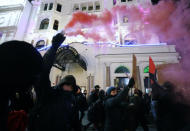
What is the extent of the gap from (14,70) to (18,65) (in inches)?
2.0

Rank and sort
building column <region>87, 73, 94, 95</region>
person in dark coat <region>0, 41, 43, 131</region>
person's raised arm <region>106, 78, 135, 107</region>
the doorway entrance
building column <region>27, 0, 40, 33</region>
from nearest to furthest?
1. person in dark coat <region>0, 41, 43, 131</region>
2. person's raised arm <region>106, 78, 135, 107</region>
3. the doorway entrance
4. building column <region>87, 73, 94, 95</region>
5. building column <region>27, 0, 40, 33</region>

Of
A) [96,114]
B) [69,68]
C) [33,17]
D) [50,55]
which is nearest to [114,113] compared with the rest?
[96,114]

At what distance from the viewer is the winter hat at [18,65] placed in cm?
83

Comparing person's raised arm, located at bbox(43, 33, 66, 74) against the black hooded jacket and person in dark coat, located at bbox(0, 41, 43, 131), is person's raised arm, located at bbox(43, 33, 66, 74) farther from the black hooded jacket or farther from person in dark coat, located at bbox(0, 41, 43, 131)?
person in dark coat, located at bbox(0, 41, 43, 131)

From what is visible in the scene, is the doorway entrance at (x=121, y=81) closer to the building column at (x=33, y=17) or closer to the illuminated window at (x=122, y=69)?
the illuminated window at (x=122, y=69)

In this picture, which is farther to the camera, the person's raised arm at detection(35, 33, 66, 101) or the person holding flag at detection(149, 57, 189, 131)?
the person holding flag at detection(149, 57, 189, 131)

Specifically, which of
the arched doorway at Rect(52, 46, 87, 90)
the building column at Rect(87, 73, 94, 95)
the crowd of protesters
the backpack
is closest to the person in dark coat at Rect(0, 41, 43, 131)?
the crowd of protesters

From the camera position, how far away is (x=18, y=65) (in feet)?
2.85

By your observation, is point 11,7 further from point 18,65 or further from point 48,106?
point 18,65

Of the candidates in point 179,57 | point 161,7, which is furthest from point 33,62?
point 179,57

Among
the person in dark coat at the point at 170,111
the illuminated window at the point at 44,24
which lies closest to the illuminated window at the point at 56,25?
the illuminated window at the point at 44,24

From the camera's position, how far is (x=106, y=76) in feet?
38.7

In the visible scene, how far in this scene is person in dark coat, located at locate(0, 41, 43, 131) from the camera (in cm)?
82

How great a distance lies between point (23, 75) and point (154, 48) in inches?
533
